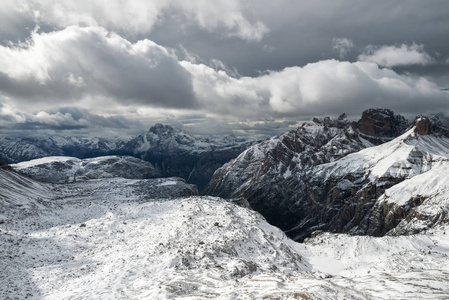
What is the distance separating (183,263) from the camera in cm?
3497

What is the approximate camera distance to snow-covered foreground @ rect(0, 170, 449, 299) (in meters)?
25.6

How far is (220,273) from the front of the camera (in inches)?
1288

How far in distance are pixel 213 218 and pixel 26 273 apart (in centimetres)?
3534

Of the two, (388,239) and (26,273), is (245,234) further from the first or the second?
(388,239)

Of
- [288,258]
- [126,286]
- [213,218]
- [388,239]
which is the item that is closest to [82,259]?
[126,286]

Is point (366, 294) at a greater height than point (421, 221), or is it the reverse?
point (366, 294)

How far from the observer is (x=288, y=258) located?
47.3m

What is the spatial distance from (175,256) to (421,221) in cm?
18491

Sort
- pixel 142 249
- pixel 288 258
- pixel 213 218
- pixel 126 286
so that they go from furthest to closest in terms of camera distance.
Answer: pixel 213 218, pixel 288 258, pixel 142 249, pixel 126 286

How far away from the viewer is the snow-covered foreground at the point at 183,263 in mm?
25578

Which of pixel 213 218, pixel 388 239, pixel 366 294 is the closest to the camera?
pixel 366 294

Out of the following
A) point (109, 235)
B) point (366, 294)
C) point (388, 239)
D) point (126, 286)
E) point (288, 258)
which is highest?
point (366, 294)

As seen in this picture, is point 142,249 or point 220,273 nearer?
point 220,273

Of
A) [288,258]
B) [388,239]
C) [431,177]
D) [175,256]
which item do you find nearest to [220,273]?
[175,256]
